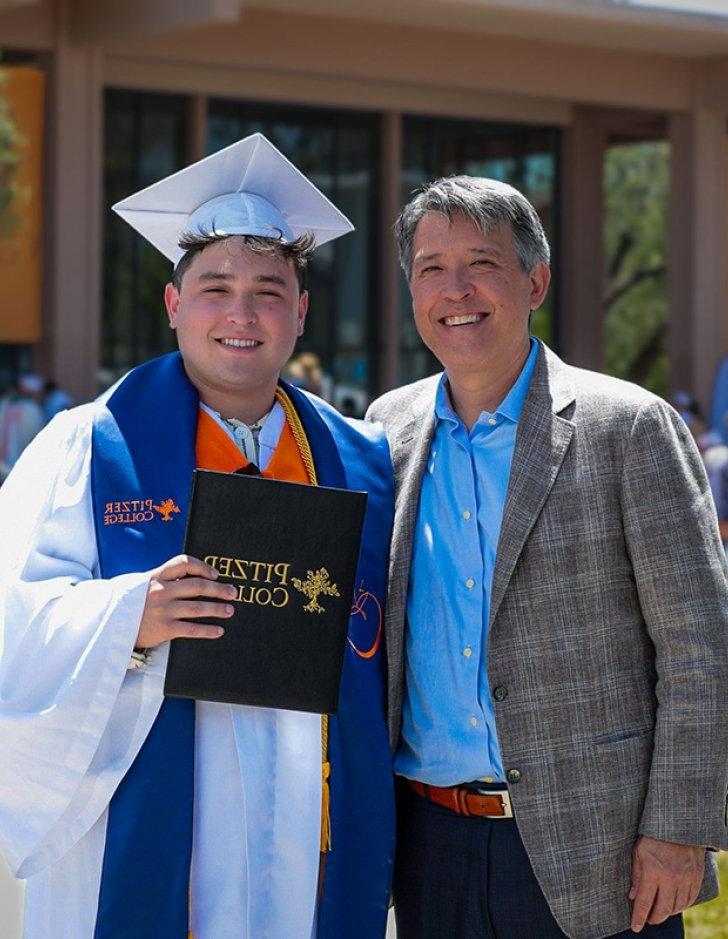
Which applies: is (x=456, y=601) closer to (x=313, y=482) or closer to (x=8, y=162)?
(x=313, y=482)

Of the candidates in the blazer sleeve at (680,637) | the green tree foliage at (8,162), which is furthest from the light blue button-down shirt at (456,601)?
the green tree foliage at (8,162)

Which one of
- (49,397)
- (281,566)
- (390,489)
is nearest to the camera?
(281,566)

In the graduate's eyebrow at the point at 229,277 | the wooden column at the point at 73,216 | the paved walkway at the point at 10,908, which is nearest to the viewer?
the graduate's eyebrow at the point at 229,277

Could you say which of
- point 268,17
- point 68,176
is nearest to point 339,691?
point 68,176

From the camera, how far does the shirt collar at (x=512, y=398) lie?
3.47 m

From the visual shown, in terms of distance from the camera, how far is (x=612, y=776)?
325 centimetres

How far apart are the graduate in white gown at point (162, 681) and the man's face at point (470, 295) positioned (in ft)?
0.98

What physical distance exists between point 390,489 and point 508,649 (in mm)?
524

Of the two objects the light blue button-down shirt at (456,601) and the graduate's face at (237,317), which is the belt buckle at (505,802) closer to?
the light blue button-down shirt at (456,601)

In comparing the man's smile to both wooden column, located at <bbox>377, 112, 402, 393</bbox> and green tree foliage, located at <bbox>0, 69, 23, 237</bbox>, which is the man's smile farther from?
wooden column, located at <bbox>377, 112, 402, 393</bbox>

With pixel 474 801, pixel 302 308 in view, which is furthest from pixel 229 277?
pixel 474 801

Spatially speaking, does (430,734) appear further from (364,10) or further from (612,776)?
(364,10)

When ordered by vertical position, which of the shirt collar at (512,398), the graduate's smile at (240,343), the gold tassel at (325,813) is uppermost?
the graduate's smile at (240,343)

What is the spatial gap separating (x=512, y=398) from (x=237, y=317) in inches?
25.2
